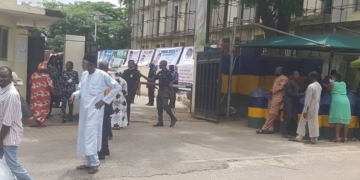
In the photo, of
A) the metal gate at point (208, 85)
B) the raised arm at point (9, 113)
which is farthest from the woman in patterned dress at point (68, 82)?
the raised arm at point (9, 113)

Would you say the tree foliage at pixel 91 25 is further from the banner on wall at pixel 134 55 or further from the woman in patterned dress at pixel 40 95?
the woman in patterned dress at pixel 40 95

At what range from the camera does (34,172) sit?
6.25 meters

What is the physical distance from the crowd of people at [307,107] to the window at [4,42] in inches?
276

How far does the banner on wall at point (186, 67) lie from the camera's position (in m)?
21.4

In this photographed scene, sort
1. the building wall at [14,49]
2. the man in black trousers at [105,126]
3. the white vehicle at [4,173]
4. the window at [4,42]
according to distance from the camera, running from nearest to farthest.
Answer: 1. the white vehicle at [4,173]
2. the man in black trousers at [105,126]
3. the window at [4,42]
4. the building wall at [14,49]

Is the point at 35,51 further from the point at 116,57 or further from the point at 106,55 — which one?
the point at 106,55

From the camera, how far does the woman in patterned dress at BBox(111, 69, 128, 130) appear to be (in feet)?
32.3

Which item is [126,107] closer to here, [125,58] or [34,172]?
[34,172]

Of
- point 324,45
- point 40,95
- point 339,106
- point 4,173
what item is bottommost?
point 4,173

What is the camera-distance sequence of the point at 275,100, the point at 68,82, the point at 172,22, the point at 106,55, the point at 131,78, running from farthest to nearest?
the point at 172,22 → the point at 106,55 → the point at 131,78 → the point at 275,100 → the point at 68,82

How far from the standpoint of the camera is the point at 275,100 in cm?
1063

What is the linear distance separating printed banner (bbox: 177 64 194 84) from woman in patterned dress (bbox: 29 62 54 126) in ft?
38.5

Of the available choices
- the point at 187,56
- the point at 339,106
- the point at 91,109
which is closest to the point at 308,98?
the point at 339,106

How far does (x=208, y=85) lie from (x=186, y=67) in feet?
30.4
